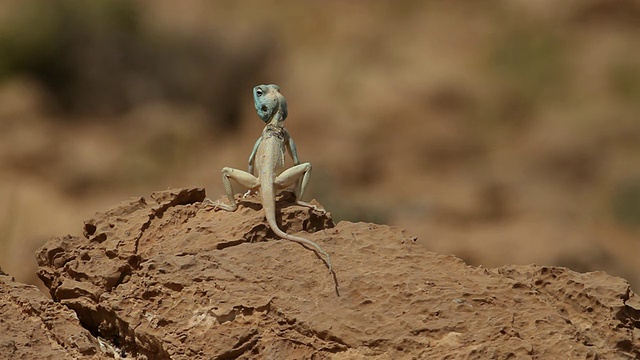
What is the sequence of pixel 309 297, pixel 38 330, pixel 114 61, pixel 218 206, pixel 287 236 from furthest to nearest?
pixel 114 61, pixel 218 206, pixel 287 236, pixel 38 330, pixel 309 297

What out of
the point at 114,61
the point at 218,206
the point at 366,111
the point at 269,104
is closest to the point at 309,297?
the point at 218,206

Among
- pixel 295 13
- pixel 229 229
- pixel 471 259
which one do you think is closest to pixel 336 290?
pixel 229 229

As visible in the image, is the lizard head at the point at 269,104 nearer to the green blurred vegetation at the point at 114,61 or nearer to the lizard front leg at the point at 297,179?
the lizard front leg at the point at 297,179

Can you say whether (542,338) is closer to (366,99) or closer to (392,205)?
(392,205)

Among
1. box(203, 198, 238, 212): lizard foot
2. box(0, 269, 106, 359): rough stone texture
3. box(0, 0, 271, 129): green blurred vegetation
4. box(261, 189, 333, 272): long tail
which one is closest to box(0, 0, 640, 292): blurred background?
box(0, 0, 271, 129): green blurred vegetation

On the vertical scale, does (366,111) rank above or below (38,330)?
above

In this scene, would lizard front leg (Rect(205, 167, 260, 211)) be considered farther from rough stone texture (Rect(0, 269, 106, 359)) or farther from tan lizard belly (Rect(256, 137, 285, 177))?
rough stone texture (Rect(0, 269, 106, 359))

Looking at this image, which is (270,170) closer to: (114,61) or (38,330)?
(38,330)
